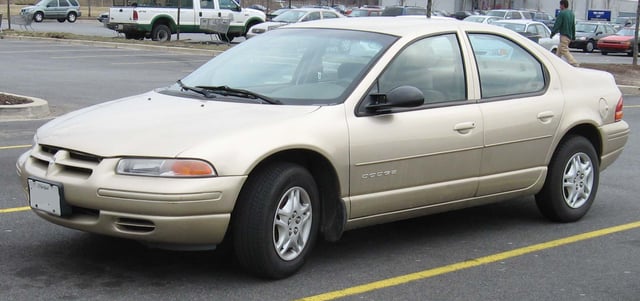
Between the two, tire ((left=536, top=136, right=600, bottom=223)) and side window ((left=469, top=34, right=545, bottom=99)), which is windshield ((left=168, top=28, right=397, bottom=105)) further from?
tire ((left=536, top=136, right=600, bottom=223))

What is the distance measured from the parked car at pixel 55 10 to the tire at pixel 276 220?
47.5 meters

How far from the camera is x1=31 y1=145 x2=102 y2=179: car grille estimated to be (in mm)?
4793

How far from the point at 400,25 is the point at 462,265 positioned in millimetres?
1695

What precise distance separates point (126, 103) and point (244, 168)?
1.26m

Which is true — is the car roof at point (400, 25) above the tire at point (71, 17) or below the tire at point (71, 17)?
above

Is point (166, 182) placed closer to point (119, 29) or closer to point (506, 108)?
point (506, 108)

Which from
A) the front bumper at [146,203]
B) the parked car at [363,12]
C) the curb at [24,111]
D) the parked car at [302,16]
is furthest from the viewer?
the parked car at [363,12]

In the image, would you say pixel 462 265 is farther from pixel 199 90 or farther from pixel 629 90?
pixel 629 90

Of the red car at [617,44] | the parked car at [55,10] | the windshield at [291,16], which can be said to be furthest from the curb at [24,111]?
the parked car at [55,10]

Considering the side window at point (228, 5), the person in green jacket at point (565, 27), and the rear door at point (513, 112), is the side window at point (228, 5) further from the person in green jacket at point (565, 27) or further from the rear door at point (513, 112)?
the rear door at point (513, 112)

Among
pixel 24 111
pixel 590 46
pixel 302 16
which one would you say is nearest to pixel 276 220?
pixel 24 111

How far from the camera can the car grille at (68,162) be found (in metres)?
4.79

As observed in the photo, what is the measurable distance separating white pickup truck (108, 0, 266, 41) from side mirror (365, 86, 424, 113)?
25685 millimetres

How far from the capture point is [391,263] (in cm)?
561
